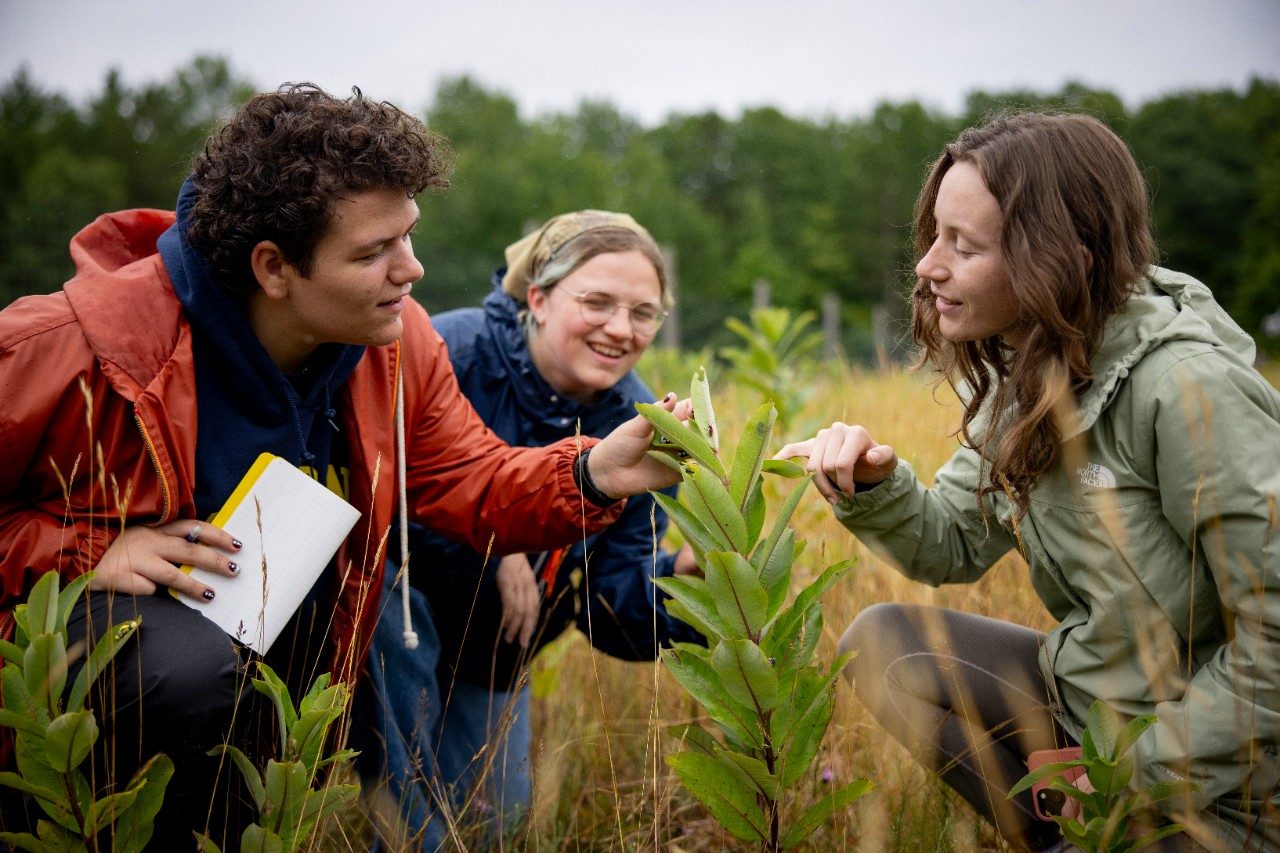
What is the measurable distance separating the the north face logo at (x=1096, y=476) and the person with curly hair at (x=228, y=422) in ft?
2.77

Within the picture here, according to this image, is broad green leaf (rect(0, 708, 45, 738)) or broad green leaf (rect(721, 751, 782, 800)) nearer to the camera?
broad green leaf (rect(0, 708, 45, 738))

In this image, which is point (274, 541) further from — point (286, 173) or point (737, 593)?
point (737, 593)

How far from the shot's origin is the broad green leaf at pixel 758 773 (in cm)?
161

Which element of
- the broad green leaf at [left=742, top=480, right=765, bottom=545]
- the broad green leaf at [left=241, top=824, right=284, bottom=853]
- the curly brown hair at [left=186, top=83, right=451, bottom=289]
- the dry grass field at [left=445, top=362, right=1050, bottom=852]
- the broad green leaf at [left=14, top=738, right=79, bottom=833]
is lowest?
the dry grass field at [left=445, top=362, right=1050, bottom=852]

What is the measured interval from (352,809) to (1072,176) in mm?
2354

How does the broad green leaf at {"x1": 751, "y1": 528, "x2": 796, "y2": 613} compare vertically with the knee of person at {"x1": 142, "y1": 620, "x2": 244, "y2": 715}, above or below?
above

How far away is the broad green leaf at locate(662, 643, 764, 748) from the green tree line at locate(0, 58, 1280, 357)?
2994 cm

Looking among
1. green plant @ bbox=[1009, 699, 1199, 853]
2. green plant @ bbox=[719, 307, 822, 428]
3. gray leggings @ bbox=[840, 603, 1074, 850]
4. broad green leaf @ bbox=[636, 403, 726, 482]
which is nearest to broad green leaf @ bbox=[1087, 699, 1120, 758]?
green plant @ bbox=[1009, 699, 1199, 853]

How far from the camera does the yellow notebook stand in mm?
1961

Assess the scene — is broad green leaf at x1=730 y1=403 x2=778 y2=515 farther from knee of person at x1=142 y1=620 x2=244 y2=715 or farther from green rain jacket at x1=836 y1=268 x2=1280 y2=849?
knee of person at x1=142 y1=620 x2=244 y2=715

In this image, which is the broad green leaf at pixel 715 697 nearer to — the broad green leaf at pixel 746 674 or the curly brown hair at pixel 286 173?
the broad green leaf at pixel 746 674

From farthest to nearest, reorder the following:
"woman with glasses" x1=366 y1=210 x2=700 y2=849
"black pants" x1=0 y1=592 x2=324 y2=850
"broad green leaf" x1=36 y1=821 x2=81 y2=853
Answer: "woman with glasses" x1=366 y1=210 x2=700 y2=849 < "black pants" x1=0 y1=592 x2=324 y2=850 < "broad green leaf" x1=36 y1=821 x2=81 y2=853

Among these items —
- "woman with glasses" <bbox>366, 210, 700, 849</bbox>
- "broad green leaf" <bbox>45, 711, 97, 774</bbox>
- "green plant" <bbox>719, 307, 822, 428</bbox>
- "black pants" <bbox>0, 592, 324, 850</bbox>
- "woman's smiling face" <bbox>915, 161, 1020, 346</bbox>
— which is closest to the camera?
"broad green leaf" <bbox>45, 711, 97, 774</bbox>

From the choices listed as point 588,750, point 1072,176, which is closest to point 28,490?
point 588,750
